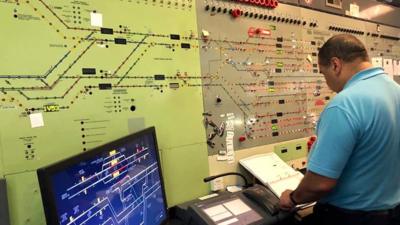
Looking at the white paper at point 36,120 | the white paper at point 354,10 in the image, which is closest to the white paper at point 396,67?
the white paper at point 354,10

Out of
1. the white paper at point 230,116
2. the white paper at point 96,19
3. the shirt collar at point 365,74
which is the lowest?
the white paper at point 230,116

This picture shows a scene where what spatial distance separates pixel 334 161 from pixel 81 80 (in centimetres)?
113

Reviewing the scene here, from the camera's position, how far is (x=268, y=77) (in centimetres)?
223

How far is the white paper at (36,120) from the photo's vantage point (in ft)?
4.28

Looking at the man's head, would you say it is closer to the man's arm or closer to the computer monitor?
the man's arm

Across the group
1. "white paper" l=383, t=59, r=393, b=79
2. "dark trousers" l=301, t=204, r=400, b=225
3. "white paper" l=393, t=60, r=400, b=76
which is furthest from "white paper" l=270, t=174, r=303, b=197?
"white paper" l=393, t=60, r=400, b=76

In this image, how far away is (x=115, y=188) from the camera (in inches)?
44.4

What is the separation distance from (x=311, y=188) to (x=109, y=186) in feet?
2.80

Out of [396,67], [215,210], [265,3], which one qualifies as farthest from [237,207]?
[396,67]

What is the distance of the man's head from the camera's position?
1540 millimetres

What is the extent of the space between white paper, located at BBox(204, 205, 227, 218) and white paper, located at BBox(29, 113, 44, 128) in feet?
2.61

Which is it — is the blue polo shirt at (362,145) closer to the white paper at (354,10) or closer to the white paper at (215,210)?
the white paper at (215,210)

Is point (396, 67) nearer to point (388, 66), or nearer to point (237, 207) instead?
point (388, 66)

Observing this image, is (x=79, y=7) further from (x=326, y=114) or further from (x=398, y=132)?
(x=398, y=132)
